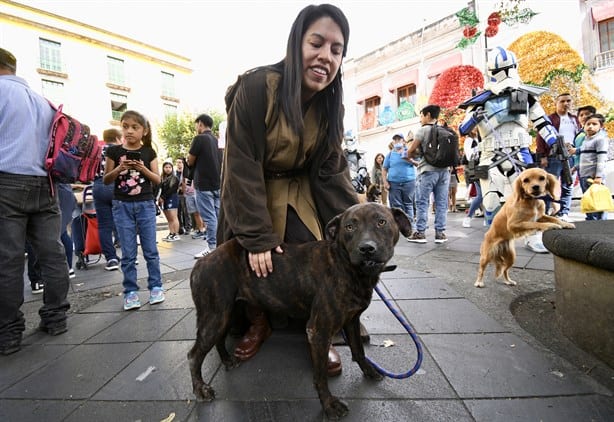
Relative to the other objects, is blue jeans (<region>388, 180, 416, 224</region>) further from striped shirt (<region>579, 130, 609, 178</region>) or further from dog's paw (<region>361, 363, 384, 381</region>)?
dog's paw (<region>361, 363, 384, 381</region>)

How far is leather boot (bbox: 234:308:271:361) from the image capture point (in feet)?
7.23

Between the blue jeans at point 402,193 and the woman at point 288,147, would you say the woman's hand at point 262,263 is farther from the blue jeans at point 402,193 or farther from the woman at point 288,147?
the blue jeans at point 402,193

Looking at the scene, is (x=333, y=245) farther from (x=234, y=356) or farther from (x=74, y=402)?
(x=74, y=402)

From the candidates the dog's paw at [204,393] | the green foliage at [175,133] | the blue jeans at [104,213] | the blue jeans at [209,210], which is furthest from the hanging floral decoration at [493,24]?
the green foliage at [175,133]

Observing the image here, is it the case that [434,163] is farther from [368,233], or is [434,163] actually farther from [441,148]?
[368,233]

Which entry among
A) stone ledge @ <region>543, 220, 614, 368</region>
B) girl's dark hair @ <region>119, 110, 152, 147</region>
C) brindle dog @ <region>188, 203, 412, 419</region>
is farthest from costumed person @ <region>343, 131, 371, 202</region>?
brindle dog @ <region>188, 203, 412, 419</region>

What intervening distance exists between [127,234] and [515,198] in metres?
4.12

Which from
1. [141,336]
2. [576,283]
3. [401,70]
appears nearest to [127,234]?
[141,336]

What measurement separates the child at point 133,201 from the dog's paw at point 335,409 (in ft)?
8.06

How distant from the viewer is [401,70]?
19.9 metres

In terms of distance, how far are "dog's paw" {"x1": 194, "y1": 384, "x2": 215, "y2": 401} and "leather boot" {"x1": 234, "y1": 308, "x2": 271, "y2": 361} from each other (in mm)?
392

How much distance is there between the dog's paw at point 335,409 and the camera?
1588 millimetres

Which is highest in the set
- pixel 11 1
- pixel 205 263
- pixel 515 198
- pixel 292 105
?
pixel 11 1

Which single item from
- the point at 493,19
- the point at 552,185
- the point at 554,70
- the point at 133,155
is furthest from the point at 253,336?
the point at 493,19
